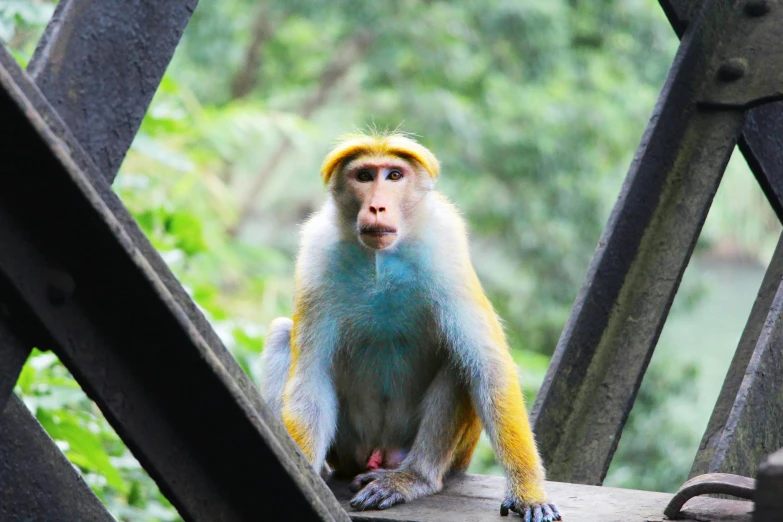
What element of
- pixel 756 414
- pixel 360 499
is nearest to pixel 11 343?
pixel 360 499

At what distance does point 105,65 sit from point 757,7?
2.15 m

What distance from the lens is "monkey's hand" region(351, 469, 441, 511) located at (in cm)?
261

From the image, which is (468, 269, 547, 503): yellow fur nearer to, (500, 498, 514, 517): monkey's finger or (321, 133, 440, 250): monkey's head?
(500, 498, 514, 517): monkey's finger

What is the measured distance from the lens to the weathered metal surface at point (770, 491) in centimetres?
125

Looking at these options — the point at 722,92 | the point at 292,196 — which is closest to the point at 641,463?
the point at 722,92

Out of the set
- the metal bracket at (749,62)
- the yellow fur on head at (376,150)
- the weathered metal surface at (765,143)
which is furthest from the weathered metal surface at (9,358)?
the weathered metal surface at (765,143)

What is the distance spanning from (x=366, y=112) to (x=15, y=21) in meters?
8.21

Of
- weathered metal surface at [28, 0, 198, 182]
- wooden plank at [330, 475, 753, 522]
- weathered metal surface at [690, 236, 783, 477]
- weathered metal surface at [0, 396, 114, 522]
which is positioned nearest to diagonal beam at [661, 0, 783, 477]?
weathered metal surface at [690, 236, 783, 477]

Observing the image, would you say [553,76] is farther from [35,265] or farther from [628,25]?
[35,265]

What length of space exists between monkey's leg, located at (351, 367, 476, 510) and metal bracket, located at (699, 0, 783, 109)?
1203 mm

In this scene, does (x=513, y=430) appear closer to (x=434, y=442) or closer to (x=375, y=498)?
(x=434, y=442)

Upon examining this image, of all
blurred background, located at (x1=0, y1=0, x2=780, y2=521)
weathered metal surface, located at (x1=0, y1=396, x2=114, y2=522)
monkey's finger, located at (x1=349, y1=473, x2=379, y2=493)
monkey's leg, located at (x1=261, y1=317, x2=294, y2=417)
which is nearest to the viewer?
weathered metal surface, located at (x1=0, y1=396, x2=114, y2=522)

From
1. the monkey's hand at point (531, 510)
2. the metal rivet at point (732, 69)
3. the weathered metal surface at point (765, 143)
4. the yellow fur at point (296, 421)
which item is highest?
the metal rivet at point (732, 69)

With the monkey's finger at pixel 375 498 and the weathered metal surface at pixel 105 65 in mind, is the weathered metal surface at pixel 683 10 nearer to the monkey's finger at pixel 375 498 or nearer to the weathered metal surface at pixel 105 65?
the monkey's finger at pixel 375 498
